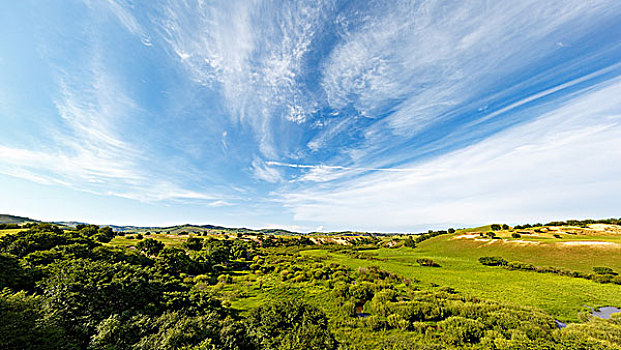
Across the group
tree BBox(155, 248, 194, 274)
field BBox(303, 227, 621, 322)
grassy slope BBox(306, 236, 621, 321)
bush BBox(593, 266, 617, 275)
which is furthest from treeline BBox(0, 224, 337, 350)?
bush BBox(593, 266, 617, 275)

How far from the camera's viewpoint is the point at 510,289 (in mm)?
33719

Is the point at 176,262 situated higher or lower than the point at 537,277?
higher

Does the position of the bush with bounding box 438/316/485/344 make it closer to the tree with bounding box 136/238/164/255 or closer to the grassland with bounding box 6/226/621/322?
the grassland with bounding box 6/226/621/322

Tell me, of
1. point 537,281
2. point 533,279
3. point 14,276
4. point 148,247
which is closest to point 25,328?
point 14,276

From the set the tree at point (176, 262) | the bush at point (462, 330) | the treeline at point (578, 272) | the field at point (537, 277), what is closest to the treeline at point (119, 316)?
the bush at point (462, 330)

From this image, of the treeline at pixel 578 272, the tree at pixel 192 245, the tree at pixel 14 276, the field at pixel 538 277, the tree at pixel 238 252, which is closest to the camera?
the tree at pixel 14 276

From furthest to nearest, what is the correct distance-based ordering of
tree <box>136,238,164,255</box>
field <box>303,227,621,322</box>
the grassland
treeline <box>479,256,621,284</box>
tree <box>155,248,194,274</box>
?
tree <box>136,238,164,255</box>, tree <box>155,248,194,274</box>, treeline <box>479,256,621,284</box>, the grassland, field <box>303,227,621,322</box>

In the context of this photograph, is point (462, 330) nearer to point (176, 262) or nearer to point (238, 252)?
point (176, 262)

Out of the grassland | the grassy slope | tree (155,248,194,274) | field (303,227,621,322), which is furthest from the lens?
tree (155,248,194,274)

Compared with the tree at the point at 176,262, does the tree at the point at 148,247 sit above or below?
above

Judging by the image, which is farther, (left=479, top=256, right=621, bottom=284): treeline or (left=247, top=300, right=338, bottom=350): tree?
(left=479, top=256, right=621, bottom=284): treeline

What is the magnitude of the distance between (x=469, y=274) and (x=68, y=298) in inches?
2496

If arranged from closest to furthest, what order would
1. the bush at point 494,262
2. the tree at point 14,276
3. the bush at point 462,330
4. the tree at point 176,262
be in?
the tree at point 14,276, the bush at point 462,330, the tree at point 176,262, the bush at point 494,262

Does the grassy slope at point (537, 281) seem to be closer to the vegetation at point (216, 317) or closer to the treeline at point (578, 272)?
the vegetation at point (216, 317)
